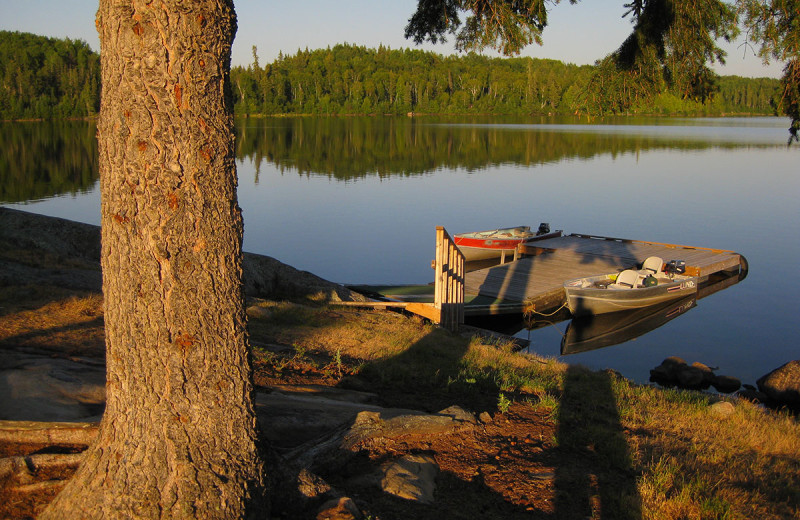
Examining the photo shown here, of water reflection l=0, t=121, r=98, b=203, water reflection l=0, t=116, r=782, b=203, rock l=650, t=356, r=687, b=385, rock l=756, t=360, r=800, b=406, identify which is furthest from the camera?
water reflection l=0, t=116, r=782, b=203

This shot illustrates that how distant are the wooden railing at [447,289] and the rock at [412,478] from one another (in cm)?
779

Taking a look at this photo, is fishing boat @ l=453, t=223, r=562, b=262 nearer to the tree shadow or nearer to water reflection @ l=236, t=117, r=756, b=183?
the tree shadow

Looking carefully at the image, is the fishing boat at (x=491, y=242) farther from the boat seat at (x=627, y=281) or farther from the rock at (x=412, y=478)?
the rock at (x=412, y=478)

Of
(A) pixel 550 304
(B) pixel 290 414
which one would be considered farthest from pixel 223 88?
(A) pixel 550 304

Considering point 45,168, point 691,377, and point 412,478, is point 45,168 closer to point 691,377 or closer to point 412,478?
point 691,377

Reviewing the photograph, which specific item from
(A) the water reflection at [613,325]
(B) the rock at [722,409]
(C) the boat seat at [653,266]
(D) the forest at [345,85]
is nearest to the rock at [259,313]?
(B) the rock at [722,409]

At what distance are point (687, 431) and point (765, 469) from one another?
0.87 meters

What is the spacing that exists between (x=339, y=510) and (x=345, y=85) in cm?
15904

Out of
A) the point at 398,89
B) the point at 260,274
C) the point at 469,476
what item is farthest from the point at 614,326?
the point at 398,89

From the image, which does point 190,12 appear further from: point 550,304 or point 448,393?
point 550,304

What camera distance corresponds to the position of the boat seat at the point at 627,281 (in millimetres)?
17438

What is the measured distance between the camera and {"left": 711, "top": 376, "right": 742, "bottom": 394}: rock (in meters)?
13.0

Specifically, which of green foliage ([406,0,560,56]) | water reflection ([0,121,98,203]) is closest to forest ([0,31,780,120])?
water reflection ([0,121,98,203])

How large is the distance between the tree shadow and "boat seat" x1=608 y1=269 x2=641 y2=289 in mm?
11315
